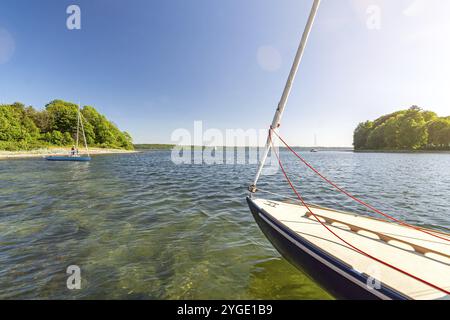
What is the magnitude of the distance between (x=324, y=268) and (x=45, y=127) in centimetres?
12804

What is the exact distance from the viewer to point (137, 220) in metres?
9.16

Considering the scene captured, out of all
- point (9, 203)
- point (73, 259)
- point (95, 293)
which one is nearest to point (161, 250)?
point (95, 293)

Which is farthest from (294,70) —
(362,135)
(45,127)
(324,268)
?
(362,135)

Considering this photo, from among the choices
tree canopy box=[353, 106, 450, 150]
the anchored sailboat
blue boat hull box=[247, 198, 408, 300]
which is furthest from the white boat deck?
tree canopy box=[353, 106, 450, 150]

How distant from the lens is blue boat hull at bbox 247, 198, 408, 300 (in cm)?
323

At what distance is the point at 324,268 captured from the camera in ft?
13.0

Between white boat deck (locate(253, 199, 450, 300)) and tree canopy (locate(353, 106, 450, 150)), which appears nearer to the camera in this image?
white boat deck (locate(253, 199, 450, 300))

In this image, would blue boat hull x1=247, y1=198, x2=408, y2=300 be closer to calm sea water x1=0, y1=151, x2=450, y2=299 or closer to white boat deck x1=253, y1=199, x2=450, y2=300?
white boat deck x1=253, y1=199, x2=450, y2=300

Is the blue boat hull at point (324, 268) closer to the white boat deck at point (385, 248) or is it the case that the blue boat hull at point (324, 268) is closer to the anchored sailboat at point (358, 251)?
the anchored sailboat at point (358, 251)

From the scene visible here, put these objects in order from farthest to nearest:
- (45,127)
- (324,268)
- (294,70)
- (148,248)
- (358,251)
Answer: (45,127) → (148,248) → (294,70) → (358,251) → (324,268)

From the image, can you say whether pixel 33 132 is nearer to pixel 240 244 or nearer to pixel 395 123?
pixel 240 244

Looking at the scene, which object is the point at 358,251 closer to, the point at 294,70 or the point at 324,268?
the point at 324,268
